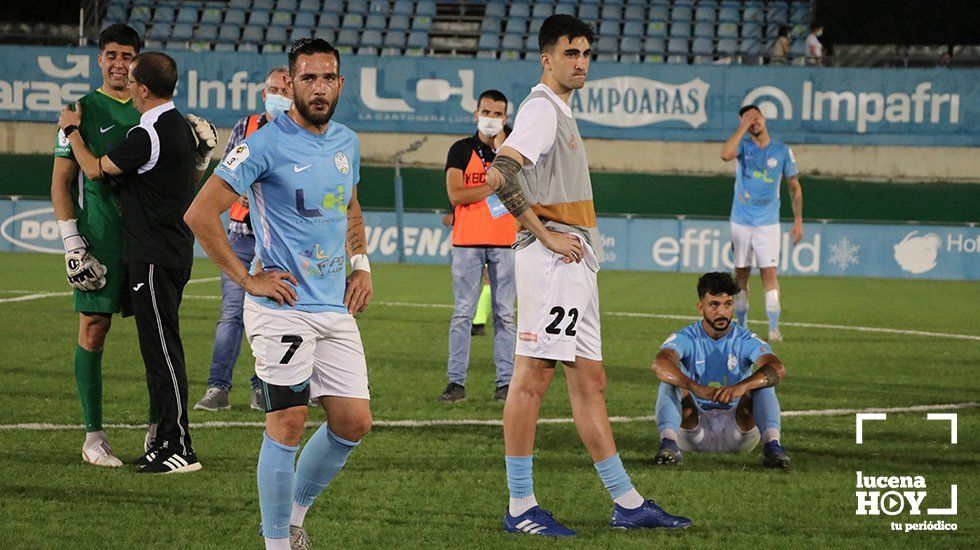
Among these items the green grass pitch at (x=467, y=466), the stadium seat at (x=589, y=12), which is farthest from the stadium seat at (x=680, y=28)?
the green grass pitch at (x=467, y=466)

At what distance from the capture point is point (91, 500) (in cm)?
595

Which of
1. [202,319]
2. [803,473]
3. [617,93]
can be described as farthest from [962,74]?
[803,473]

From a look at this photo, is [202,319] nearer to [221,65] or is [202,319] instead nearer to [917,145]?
[221,65]

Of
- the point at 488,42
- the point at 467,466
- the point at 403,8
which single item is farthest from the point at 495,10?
the point at 467,466

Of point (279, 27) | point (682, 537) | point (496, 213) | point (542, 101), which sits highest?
point (279, 27)

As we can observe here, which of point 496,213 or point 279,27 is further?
point 279,27

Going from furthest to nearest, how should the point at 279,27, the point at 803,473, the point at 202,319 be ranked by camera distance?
the point at 279,27, the point at 202,319, the point at 803,473

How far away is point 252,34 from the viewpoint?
3288 centimetres

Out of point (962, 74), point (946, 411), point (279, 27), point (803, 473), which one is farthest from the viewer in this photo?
point (279, 27)

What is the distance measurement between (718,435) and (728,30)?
26.8 meters

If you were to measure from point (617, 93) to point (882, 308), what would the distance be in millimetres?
13522

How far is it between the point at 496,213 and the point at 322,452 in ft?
7.92

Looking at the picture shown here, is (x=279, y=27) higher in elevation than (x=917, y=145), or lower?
higher

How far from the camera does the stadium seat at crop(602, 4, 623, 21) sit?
109 ft
